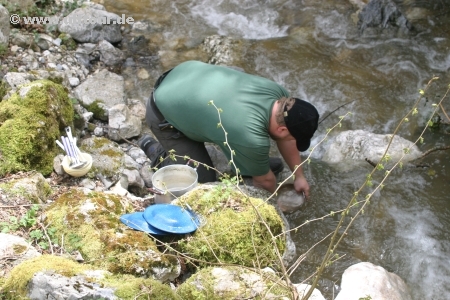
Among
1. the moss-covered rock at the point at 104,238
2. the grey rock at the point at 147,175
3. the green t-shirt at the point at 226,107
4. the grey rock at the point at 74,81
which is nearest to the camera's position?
the moss-covered rock at the point at 104,238

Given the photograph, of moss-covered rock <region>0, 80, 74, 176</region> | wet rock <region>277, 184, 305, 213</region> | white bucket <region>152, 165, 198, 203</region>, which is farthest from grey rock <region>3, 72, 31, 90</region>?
wet rock <region>277, 184, 305, 213</region>

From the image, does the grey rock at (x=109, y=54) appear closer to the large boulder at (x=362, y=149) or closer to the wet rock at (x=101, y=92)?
the wet rock at (x=101, y=92)

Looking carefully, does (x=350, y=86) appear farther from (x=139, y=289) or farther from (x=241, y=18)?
(x=139, y=289)

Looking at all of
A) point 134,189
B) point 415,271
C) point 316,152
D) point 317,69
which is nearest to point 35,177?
point 134,189

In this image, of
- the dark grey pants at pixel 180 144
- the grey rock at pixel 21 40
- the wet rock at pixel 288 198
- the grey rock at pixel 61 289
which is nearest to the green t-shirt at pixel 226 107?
the dark grey pants at pixel 180 144

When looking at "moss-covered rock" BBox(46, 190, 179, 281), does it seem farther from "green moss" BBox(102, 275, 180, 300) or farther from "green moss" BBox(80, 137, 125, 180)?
"green moss" BBox(80, 137, 125, 180)

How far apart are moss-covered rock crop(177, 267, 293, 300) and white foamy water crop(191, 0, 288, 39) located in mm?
5078

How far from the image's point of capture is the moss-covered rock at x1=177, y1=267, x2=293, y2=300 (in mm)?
2912

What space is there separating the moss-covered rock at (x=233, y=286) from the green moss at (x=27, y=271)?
2.10 ft

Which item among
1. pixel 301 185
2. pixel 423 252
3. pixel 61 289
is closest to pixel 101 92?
pixel 301 185

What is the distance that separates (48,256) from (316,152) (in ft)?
10.7

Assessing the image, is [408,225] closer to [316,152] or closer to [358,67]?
[316,152]

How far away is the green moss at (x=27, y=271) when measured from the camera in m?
2.60

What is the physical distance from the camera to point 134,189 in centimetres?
470
